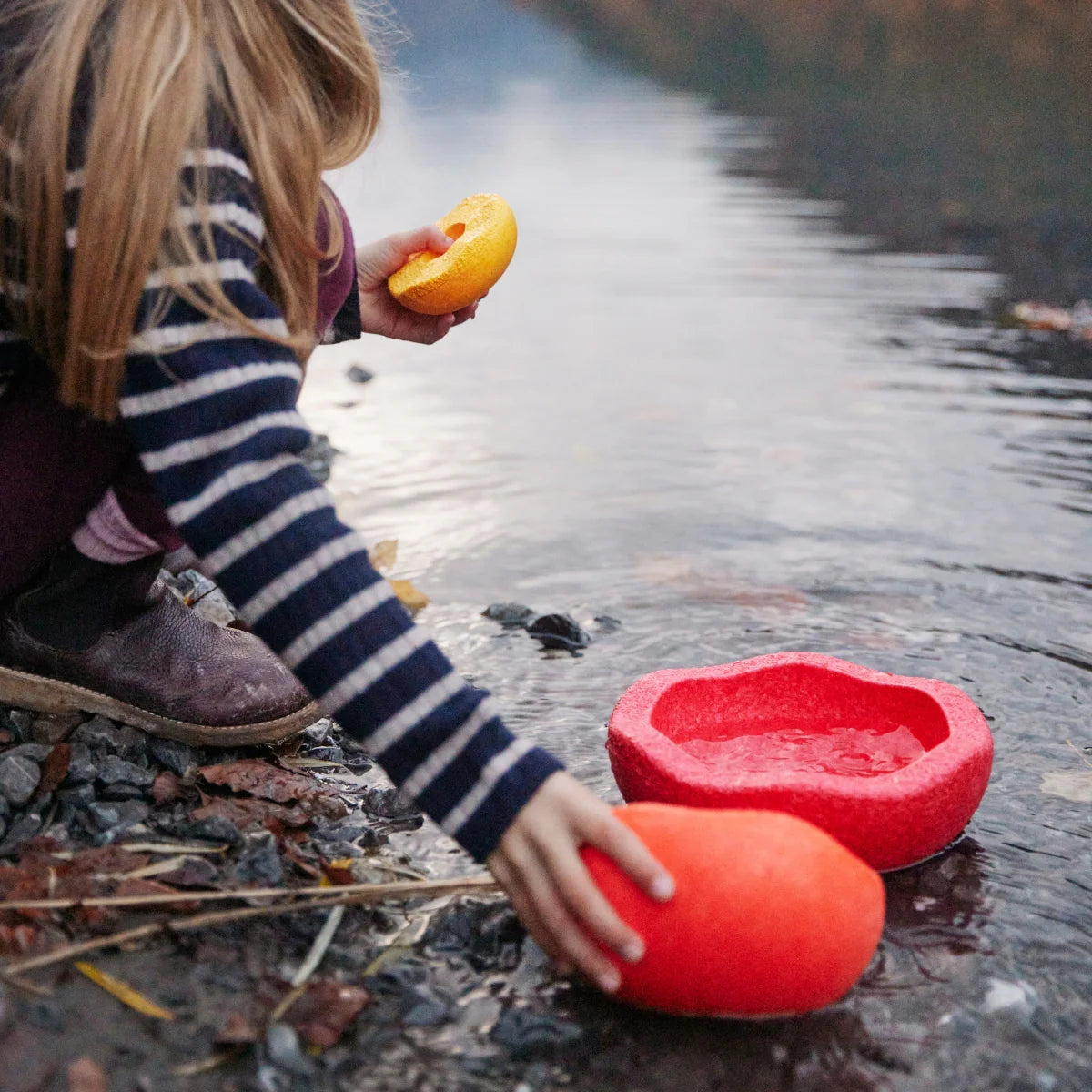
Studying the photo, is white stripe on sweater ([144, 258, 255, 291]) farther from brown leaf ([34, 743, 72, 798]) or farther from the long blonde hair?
brown leaf ([34, 743, 72, 798])

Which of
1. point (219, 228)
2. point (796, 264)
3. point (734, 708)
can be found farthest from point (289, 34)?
point (796, 264)

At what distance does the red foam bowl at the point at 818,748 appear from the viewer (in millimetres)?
1810

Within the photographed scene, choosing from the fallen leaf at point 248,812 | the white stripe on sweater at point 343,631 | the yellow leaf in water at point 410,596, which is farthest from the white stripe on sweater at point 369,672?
the yellow leaf in water at point 410,596

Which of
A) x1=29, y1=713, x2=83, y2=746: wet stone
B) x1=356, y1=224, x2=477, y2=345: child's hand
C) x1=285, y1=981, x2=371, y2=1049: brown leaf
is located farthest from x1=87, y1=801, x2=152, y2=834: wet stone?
x1=356, y1=224, x2=477, y2=345: child's hand

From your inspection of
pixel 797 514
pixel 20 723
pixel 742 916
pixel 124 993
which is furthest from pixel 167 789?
pixel 797 514

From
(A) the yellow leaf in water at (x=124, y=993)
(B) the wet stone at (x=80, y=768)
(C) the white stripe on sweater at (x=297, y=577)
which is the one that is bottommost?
(A) the yellow leaf in water at (x=124, y=993)

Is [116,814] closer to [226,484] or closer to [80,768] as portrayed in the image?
[80,768]

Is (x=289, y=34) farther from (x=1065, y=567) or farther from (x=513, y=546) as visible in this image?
(x=1065, y=567)

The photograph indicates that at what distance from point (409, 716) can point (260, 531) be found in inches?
11.0

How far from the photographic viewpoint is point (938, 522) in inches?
143

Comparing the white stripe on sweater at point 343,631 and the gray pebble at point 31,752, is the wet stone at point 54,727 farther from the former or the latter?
the white stripe on sweater at point 343,631

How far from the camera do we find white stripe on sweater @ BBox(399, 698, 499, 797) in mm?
1484

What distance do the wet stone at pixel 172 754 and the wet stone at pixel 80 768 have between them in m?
0.12

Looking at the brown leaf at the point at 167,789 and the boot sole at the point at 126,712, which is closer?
the brown leaf at the point at 167,789
